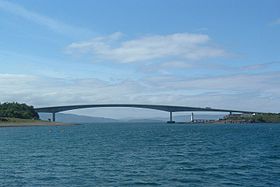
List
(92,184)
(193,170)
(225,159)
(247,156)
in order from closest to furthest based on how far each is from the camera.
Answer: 1. (92,184)
2. (193,170)
3. (225,159)
4. (247,156)

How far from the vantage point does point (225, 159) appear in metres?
46.1

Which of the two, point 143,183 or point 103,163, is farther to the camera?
point 103,163

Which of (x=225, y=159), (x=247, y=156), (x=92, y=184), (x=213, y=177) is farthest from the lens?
(x=247, y=156)

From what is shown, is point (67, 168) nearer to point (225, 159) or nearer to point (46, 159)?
point (46, 159)

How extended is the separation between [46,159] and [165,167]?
14.3 meters

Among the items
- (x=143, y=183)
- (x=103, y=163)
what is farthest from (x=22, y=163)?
(x=143, y=183)

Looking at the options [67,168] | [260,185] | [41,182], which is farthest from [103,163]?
[260,185]

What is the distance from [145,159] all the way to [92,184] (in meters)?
15.5

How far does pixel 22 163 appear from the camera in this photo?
4359 centimetres

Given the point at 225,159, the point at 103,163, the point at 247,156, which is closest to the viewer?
the point at 103,163

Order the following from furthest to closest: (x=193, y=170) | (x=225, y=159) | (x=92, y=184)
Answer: (x=225, y=159) → (x=193, y=170) → (x=92, y=184)

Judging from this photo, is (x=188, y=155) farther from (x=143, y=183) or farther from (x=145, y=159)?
(x=143, y=183)

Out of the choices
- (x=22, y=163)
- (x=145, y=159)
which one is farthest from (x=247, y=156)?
(x=22, y=163)

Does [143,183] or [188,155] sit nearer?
[143,183]
